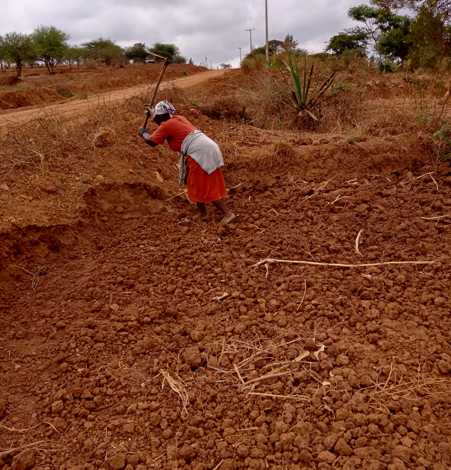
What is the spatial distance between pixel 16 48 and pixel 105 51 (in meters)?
8.26

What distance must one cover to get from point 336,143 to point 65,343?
12.5 ft

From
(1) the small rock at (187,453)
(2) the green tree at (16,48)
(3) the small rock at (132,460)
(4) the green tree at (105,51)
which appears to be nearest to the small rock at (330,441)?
(1) the small rock at (187,453)

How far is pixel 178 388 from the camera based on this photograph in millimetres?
2156

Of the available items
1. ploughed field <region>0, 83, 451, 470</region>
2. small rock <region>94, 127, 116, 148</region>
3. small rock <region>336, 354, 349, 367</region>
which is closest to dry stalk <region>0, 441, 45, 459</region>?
ploughed field <region>0, 83, 451, 470</region>

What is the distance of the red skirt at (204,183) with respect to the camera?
146 inches

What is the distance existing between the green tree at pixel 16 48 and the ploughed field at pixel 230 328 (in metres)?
17.4

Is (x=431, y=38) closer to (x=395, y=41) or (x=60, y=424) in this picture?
(x=60, y=424)

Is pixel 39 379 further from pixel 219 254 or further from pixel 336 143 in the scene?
pixel 336 143

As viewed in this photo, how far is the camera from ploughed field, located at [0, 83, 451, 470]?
6.07 feet

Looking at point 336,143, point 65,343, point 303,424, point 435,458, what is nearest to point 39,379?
point 65,343

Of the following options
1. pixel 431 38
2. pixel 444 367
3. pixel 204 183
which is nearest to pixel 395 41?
pixel 431 38

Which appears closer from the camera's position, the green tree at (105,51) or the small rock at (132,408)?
the small rock at (132,408)

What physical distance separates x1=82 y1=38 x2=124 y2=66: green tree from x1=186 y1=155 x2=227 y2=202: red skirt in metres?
25.2

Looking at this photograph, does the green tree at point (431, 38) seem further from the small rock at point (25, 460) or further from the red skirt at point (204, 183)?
the small rock at point (25, 460)
